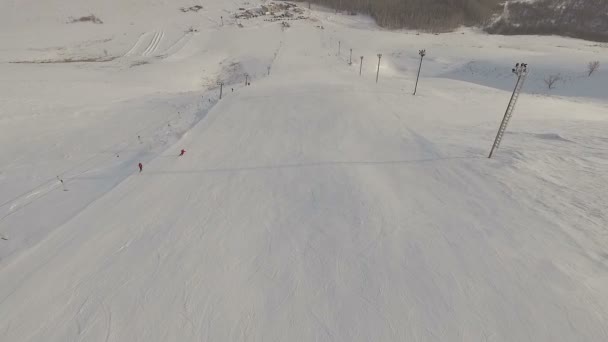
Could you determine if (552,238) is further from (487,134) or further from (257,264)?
(487,134)

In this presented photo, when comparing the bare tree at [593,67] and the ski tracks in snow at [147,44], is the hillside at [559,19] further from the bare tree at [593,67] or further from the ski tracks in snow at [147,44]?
the ski tracks in snow at [147,44]

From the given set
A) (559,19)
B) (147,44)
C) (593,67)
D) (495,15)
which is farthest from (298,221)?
(495,15)

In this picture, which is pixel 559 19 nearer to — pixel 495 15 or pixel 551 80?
pixel 495 15

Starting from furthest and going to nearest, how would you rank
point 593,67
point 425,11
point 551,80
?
point 425,11, point 551,80, point 593,67

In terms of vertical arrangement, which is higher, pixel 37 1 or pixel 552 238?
pixel 37 1

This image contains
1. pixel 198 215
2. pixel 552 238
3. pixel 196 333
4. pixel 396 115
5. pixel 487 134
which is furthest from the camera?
pixel 396 115

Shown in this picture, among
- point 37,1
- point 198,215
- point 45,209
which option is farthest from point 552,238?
point 37,1
